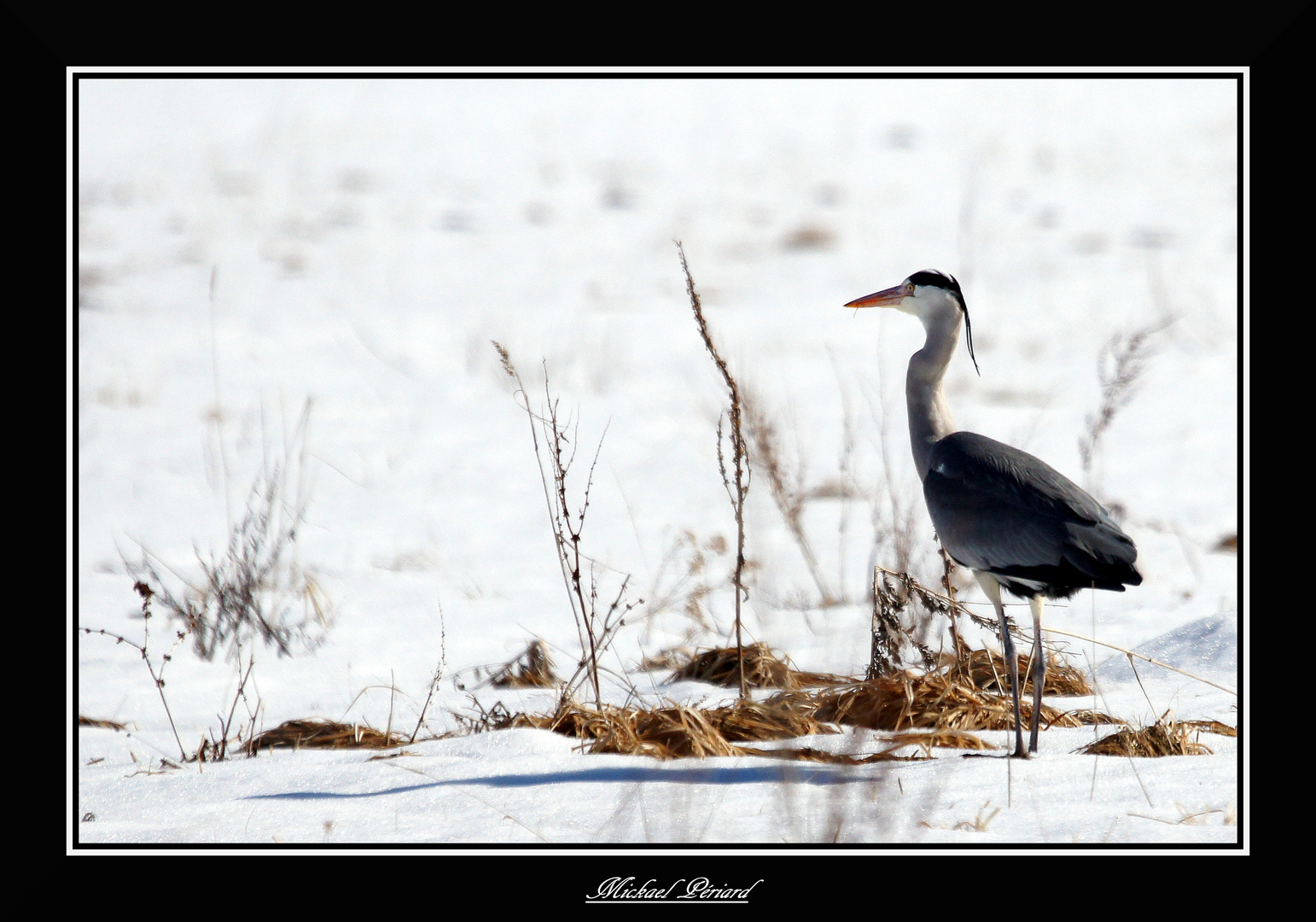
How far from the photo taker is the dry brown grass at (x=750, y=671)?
432 cm

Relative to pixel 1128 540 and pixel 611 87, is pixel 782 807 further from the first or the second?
pixel 611 87

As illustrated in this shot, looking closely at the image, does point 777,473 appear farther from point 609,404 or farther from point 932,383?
point 609,404

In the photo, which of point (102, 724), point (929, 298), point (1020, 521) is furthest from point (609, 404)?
point (1020, 521)

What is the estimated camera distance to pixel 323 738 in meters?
4.09

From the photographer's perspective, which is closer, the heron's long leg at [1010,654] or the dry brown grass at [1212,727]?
the heron's long leg at [1010,654]

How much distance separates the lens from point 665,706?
4.13 meters

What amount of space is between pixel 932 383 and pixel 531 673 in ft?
5.91

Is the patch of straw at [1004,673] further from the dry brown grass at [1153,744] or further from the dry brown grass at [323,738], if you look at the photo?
the dry brown grass at [323,738]

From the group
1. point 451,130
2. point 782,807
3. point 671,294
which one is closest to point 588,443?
point 671,294

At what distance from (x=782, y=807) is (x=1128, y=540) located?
1.53m

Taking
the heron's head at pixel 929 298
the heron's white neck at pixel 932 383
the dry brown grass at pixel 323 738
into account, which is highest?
the heron's head at pixel 929 298

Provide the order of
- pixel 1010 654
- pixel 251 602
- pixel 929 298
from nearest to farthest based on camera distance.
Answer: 1. pixel 1010 654
2. pixel 929 298
3. pixel 251 602

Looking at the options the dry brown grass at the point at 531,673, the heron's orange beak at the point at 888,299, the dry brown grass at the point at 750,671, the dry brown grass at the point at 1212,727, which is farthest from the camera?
the heron's orange beak at the point at 888,299

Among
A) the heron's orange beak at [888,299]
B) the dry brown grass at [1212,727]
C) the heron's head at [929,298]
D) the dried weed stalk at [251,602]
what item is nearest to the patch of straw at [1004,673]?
the dry brown grass at [1212,727]
